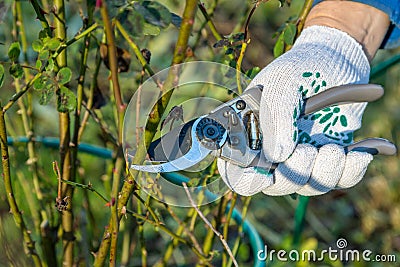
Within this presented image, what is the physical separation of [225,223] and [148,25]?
0.56m

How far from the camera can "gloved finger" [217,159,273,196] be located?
0.99 metres

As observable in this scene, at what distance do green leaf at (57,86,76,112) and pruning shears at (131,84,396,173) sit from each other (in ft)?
0.46

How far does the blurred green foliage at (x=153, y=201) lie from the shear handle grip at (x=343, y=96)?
12 centimetres

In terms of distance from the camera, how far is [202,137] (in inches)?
35.5

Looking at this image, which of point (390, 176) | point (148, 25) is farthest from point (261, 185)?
point (390, 176)

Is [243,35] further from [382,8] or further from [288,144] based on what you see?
[382,8]

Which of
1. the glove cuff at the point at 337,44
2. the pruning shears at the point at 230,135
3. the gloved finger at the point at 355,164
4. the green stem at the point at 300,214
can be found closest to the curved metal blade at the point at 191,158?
the pruning shears at the point at 230,135

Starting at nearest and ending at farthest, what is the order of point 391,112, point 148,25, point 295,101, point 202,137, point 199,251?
1. point 148,25
2. point 202,137
3. point 295,101
4. point 199,251
5. point 391,112

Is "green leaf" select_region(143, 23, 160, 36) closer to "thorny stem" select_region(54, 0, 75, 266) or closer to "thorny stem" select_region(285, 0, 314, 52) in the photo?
"thorny stem" select_region(54, 0, 75, 266)

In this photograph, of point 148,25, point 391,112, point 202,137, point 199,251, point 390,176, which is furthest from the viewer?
point 391,112

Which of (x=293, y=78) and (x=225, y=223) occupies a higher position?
(x=293, y=78)

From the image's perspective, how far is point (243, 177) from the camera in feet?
3.23

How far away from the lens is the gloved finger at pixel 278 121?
0.98 meters

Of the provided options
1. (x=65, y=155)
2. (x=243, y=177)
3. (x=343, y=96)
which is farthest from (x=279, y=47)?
(x=65, y=155)
